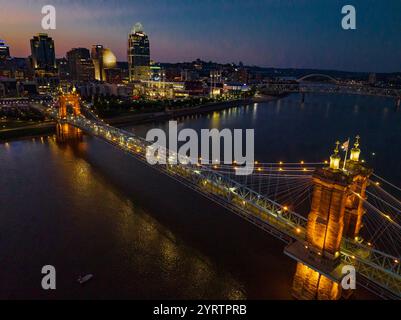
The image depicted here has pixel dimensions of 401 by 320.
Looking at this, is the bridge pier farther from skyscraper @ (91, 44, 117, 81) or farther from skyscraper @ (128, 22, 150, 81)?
skyscraper @ (91, 44, 117, 81)

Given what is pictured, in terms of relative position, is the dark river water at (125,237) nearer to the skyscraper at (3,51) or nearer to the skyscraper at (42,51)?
the skyscraper at (3,51)

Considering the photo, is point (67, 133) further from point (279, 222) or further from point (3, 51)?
point (3, 51)

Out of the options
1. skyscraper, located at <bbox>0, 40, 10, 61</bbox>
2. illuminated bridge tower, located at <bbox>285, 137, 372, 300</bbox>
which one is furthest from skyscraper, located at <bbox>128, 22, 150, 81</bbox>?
illuminated bridge tower, located at <bbox>285, 137, 372, 300</bbox>

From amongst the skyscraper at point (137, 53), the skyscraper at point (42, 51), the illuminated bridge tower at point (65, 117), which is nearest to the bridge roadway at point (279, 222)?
the illuminated bridge tower at point (65, 117)

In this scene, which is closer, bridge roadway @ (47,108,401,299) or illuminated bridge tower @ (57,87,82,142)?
bridge roadway @ (47,108,401,299)

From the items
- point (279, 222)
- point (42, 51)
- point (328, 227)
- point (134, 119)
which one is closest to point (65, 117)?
point (134, 119)
